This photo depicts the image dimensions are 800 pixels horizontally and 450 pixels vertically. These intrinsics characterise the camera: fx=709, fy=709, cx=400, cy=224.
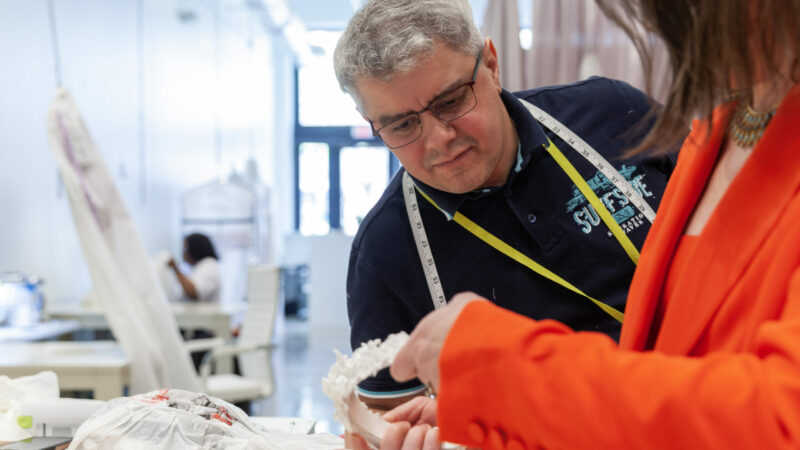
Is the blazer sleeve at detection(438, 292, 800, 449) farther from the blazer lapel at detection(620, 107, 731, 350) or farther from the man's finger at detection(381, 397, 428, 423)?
the man's finger at detection(381, 397, 428, 423)

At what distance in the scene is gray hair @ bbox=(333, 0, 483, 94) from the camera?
1.20 m

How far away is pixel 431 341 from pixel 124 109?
600cm

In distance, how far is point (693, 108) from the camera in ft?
2.09

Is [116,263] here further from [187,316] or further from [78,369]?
[187,316]

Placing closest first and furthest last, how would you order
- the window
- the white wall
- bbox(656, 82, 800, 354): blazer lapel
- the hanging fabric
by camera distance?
1. bbox(656, 82, 800, 354): blazer lapel
2. the hanging fabric
3. the white wall
4. the window

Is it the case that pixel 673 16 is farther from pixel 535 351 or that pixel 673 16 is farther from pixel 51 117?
pixel 51 117

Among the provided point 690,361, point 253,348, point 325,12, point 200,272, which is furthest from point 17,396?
point 325,12

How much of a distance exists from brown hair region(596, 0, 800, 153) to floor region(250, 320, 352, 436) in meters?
2.62

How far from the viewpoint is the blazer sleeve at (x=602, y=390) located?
52cm

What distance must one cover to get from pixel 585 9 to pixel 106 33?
386cm

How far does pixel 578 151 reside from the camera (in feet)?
4.81

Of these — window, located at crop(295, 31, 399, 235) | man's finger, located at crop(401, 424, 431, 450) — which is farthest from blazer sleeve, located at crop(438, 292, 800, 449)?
window, located at crop(295, 31, 399, 235)

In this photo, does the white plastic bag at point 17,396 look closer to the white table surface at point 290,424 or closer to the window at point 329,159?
the white table surface at point 290,424

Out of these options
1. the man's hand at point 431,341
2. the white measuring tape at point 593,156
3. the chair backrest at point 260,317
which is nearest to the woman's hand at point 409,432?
the man's hand at point 431,341
